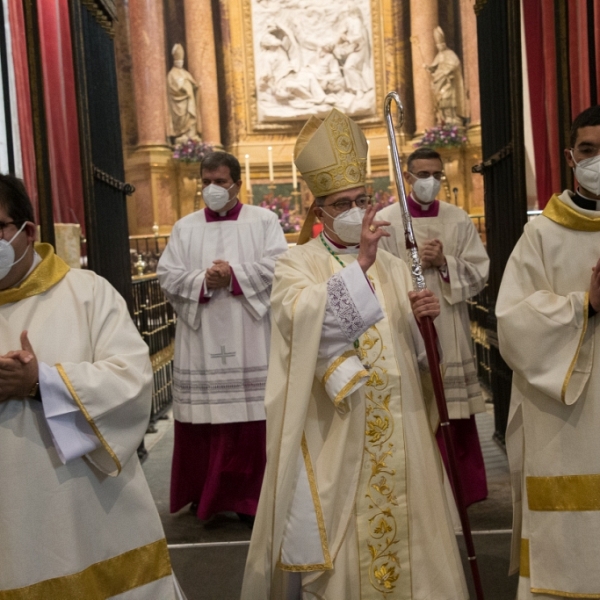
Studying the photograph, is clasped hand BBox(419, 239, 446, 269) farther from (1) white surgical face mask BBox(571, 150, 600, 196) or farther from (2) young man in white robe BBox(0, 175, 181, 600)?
(2) young man in white robe BBox(0, 175, 181, 600)

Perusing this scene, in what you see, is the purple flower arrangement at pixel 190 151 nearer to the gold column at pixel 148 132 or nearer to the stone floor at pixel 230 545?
the gold column at pixel 148 132

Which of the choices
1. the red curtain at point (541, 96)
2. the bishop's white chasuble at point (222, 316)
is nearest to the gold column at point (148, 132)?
the red curtain at point (541, 96)

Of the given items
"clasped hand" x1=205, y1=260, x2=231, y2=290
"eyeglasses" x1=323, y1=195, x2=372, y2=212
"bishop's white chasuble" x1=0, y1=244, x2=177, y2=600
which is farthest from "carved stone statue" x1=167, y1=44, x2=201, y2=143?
"bishop's white chasuble" x1=0, y1=244, x2=177, y2=600

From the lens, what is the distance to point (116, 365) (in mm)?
2689

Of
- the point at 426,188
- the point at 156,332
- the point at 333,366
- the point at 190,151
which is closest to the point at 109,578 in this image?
the point at 333,366

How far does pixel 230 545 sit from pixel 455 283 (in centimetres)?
197

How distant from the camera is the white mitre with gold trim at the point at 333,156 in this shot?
3.31 meters

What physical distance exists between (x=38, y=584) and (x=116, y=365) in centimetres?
68

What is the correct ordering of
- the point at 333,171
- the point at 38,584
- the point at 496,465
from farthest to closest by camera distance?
the point at 496,465
the point at 333,171
the point at 38,584

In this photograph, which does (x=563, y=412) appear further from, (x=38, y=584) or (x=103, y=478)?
(x=38, y=584)

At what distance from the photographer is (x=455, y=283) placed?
5145 mm

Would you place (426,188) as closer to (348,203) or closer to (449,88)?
(348,203)

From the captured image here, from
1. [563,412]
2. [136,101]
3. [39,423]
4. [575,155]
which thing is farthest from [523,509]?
[136,101]

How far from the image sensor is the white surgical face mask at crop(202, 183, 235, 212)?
17.4ft
